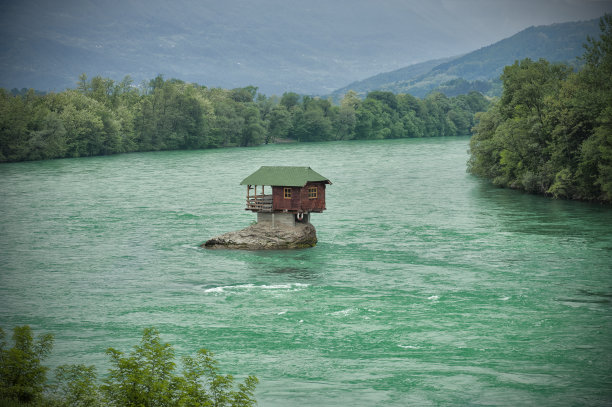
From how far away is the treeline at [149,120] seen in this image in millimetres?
131625

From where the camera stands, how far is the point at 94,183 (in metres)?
88.2

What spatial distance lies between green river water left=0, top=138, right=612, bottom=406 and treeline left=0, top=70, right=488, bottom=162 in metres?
65.6

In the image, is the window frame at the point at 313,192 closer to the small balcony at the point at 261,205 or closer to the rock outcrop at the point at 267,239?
the rock outcrop at the point at 267,239

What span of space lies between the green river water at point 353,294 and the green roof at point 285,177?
4.67 m

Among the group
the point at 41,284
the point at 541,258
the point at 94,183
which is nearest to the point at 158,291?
the point at 41,284

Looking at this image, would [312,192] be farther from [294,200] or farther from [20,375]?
[20,375]

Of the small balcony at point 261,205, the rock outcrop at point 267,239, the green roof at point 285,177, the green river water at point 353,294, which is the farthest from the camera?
the small balcony at point 261,205

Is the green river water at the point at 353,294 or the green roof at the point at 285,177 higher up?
the green roof at the point at 285,177

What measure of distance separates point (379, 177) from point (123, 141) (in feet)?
256

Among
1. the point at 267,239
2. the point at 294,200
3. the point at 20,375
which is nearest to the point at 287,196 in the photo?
the point at 294,200

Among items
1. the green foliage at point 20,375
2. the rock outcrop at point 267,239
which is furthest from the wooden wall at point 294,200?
the green foliage at point 20,375

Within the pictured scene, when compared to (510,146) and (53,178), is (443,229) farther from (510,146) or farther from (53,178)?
(53,178)

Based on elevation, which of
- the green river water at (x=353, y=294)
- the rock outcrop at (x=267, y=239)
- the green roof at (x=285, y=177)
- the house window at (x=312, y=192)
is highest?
the green roof at (x=285, y=177)

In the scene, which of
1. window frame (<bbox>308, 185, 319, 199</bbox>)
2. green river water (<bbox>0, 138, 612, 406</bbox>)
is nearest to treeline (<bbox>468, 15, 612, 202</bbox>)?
green river water (<bbox>0, 138, 612, 406</bbox>)
